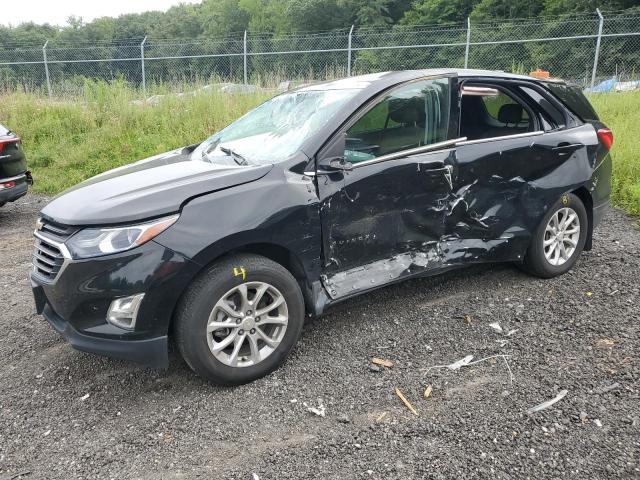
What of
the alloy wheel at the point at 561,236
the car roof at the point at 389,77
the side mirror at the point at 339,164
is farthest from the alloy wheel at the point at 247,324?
the alloy wheel at the point at 561,236

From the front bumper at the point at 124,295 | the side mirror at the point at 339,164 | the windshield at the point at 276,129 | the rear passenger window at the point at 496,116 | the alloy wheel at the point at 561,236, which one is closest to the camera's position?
the front bumper at the point at 124,295

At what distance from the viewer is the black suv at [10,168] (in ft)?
21.0

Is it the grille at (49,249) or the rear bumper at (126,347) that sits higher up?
the grille at (49,249)

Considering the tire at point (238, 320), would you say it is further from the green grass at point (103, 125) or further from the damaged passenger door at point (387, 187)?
the green grass at point (103, 125)

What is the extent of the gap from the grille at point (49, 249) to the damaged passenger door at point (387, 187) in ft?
4.79

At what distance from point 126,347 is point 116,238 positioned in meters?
0.57

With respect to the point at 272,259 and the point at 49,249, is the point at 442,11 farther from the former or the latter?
the point at 49,249

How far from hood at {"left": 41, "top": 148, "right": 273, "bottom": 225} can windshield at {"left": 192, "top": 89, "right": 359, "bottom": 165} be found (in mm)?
224

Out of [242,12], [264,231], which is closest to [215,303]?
[264,231]

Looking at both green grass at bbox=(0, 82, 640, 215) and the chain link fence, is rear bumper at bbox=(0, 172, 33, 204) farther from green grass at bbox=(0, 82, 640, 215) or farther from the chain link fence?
the chain link fence

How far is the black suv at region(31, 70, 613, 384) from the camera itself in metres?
2.72

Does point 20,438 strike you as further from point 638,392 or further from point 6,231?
point 6,231

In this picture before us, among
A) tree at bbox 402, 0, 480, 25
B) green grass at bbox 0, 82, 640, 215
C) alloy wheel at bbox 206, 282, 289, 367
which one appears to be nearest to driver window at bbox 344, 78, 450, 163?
alloy wheel at bbox 206, 282, 289, 367

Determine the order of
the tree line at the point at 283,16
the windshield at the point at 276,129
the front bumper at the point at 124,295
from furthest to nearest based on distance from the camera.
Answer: the tree line at the point at 283,16, the windshield at the point at 276,129, the front bumper at the point at 124,295
